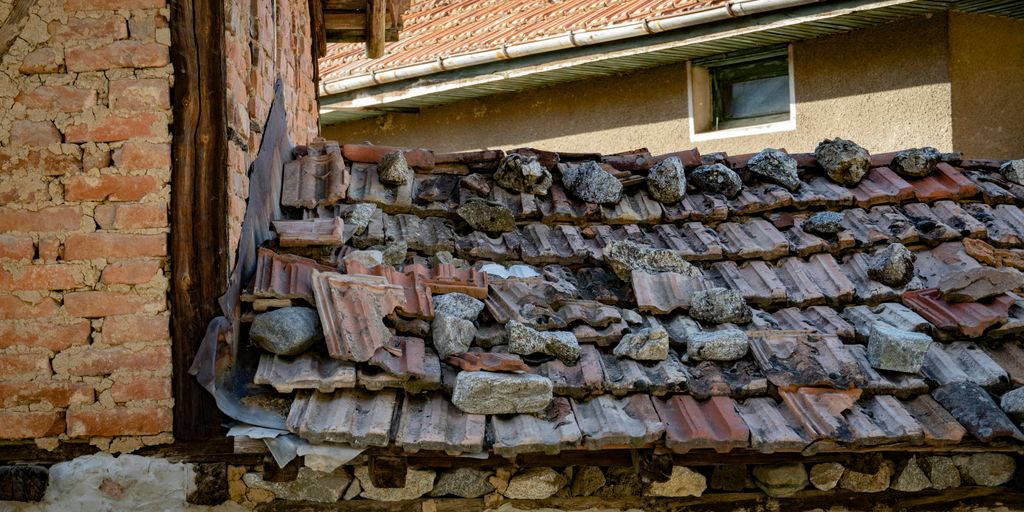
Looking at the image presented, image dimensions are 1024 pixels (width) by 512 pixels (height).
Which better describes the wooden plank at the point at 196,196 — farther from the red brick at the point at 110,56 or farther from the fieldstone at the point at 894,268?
the fieldstone at the point at 894,268

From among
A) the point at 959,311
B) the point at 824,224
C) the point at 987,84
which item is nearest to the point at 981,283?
the point at 959,311

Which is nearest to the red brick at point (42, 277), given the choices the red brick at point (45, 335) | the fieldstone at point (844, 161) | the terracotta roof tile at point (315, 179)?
the red brick at point (45, 335)

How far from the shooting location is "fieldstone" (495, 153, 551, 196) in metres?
4.35

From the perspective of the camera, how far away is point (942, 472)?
10.9 ft

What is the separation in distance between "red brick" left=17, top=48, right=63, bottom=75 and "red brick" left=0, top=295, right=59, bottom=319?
31.9 inches

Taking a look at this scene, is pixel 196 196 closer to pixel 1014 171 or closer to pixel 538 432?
pixel 538 432

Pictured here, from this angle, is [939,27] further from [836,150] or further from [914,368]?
[914,368]

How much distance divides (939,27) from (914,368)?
460 cm

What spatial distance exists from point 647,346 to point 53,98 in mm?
2328

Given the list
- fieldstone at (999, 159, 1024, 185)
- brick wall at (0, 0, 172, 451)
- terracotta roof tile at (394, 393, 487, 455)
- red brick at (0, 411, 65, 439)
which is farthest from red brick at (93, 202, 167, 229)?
fieldstone at (999, 159, 1024, 185)

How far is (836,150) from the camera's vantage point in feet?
14.9

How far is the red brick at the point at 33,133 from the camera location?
315 centimetres

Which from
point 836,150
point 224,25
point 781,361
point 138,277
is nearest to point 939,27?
point 836,150

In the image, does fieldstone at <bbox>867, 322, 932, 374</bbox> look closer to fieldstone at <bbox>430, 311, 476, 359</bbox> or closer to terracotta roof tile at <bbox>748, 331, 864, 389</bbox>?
terracotta roof tile at <bbox>748, 331, 864, 389</bbox>
